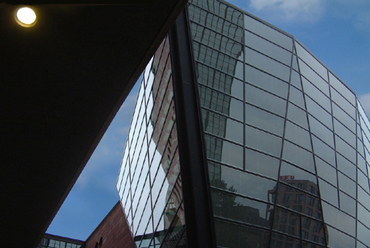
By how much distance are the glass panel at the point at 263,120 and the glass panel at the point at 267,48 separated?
17.1 feet

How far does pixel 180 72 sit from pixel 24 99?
10677 millimetres

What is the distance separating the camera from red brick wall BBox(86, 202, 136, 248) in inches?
1241

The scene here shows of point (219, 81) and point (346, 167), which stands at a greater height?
point (219, 81)

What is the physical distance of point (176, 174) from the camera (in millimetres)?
16828

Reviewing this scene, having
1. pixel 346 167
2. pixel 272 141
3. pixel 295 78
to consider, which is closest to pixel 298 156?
pixel 272 141

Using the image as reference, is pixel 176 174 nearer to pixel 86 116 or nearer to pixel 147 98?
pixel 86 116

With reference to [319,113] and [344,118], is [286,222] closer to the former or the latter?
[319,113]

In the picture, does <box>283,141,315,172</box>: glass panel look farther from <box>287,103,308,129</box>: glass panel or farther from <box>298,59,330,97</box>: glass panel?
<box>298,59,330,97</box>: glass panel

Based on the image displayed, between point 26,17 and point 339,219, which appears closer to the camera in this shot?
point 26,17

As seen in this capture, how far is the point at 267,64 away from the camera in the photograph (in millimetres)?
23469

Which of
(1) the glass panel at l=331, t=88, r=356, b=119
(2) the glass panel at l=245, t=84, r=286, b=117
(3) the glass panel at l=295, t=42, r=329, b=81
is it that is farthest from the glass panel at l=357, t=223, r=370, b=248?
(3) the glass panel at l=295, t=42, r=329, b=81

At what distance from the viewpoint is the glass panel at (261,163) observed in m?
18.3

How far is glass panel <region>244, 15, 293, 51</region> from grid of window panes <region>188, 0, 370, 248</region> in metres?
0.10

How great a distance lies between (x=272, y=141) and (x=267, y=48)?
7.62 m
